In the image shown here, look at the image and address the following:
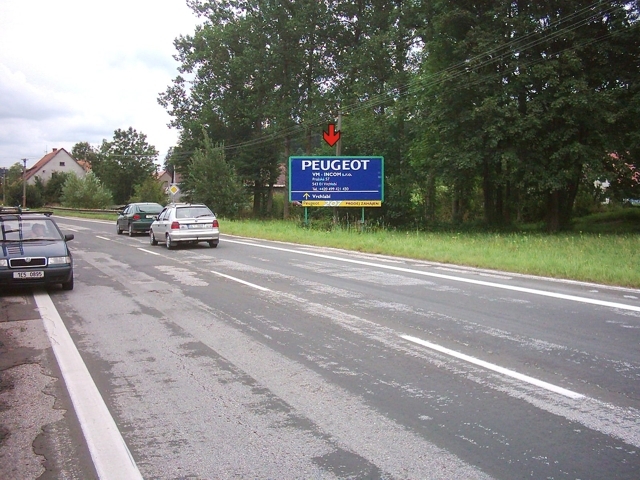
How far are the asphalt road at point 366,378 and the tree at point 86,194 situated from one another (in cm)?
5628

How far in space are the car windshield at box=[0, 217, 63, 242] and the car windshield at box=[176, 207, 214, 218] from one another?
348 inches

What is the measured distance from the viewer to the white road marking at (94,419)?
400 centimetres

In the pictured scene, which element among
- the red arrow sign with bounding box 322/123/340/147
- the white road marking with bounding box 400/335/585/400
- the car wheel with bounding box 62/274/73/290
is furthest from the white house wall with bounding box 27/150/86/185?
the white road marking with bounding box 400/335/585/400

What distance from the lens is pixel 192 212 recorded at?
21.8m

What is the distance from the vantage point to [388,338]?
7.41m

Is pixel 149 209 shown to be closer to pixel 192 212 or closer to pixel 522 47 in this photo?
pixel 192 212

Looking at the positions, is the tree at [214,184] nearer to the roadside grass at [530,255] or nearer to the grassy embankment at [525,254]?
the grassy embankment at [525,254]

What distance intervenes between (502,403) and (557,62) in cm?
2589

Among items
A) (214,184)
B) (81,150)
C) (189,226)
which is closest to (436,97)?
(189,226)

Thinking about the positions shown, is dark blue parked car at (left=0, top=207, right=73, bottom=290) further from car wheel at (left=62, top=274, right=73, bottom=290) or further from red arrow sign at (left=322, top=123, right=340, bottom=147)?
red arrow sign at (left=322, top=123, right=340, bottom=147)

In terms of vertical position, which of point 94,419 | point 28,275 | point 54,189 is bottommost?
point 94,419

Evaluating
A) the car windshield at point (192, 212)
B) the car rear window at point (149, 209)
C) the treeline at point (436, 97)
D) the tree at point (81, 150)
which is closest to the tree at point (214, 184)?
the treeline at point (436, 97)

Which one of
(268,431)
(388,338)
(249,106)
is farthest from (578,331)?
(249,106)

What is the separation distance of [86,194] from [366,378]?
209 ft
